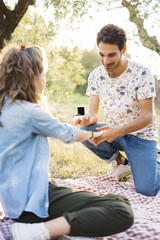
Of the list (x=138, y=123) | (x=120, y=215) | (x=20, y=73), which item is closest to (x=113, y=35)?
(x=138, y=123)

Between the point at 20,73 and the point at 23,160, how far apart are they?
575mm

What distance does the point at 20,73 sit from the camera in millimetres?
2033

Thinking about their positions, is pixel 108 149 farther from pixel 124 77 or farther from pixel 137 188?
pixel 124 77

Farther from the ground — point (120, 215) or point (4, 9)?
point (4, 9)

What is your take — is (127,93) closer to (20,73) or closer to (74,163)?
(74,163)

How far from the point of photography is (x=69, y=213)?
1945 mm

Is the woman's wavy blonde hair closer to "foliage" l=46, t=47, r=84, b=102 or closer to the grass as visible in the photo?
the grass

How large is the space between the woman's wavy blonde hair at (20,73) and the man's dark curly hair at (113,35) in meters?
1.17

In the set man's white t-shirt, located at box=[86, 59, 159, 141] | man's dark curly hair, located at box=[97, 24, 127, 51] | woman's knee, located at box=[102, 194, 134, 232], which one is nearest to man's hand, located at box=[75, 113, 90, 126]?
man's white t-shirt, located at box=[86, 59, 159, 141]

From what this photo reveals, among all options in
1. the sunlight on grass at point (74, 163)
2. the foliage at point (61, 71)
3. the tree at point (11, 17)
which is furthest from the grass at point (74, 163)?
the foliage at point (61, 71)

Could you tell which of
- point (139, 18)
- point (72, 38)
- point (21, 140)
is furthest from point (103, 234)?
Answer: point (72, 38)

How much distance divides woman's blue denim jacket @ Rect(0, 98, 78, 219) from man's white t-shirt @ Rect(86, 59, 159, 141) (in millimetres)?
1438

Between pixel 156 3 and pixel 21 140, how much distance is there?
448 centimetres

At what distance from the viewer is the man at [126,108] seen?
122 inches
